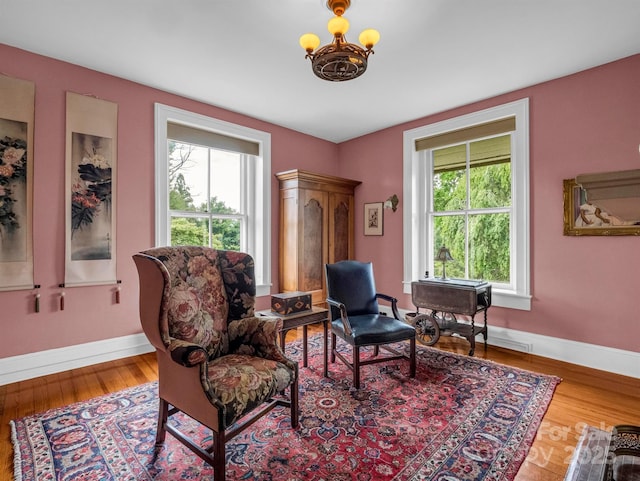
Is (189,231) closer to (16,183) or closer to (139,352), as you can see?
(139,352)

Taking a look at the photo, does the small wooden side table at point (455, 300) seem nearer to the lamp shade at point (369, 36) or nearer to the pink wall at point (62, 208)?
the lamp shade at point (369, 36)

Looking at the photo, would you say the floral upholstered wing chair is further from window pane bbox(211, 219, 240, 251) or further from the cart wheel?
window pane bbox(211, 219, 240, 251)

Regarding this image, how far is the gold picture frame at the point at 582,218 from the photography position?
9.23ft

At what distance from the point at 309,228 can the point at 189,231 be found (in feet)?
4.79

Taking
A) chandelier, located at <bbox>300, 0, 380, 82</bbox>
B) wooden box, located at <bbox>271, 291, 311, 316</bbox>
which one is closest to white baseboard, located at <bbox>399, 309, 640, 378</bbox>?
wooden box, located at <bbox>271, 291, 311, 316</bbox>

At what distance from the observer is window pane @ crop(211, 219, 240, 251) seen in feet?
12.9

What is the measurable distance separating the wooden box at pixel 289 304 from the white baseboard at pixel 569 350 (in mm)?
2225

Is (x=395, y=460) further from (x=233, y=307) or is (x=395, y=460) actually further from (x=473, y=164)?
(x=473, y=164)

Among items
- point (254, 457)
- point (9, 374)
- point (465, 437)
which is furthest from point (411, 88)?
point (9, 374)

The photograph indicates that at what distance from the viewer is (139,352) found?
3238 millimetres

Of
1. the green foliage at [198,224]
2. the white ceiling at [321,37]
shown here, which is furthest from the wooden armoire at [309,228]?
the white ceiling at [321,37]

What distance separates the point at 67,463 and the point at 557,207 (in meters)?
4.08

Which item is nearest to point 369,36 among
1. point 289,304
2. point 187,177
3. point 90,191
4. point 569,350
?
point 289,304

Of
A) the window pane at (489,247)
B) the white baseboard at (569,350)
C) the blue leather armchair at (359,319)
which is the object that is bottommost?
the white baseboard at (569,350)
